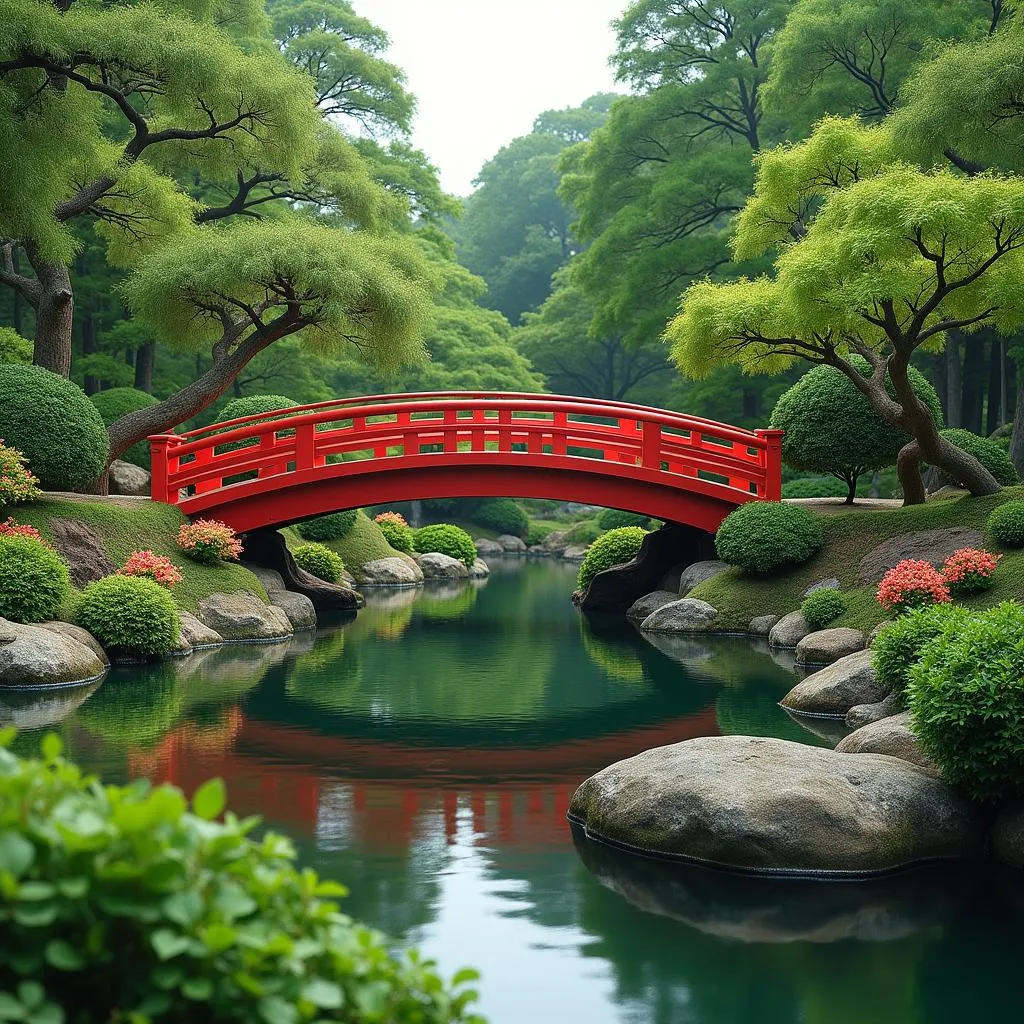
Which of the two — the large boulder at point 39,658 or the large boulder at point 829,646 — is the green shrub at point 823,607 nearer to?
the large boulder at point 829,646

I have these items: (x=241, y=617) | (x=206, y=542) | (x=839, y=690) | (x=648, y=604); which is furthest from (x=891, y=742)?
(x=648, y=604)

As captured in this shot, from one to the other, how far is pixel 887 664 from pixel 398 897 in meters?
4.95

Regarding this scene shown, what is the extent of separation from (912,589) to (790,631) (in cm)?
251

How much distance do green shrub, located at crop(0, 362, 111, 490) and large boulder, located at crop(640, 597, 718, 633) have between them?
789cm

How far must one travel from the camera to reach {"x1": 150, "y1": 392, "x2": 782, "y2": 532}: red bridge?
16.9 meters

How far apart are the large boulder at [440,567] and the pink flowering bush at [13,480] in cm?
1471

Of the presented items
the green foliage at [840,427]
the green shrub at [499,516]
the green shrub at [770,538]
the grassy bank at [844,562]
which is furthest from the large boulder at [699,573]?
the green shrub at [499,516]

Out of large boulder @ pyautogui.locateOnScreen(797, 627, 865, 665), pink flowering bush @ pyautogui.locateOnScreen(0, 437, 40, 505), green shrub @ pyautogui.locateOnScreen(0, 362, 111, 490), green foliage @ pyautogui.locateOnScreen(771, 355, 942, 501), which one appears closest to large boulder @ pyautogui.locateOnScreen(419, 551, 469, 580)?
green foliage @ pyautogui.locateOnScreen(771, 355, 942, 501)

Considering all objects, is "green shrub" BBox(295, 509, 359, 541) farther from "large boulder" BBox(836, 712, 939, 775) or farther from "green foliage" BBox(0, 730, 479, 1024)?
"green foliage" BBox(0, 730, 479, 1024)

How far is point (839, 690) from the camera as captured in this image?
33.2 feet

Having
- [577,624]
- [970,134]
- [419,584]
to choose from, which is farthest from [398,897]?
Answer: [419,584]

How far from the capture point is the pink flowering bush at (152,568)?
14109mm

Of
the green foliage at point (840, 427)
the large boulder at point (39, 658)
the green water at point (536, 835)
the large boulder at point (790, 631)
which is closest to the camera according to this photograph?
the green water at point (536, 835)

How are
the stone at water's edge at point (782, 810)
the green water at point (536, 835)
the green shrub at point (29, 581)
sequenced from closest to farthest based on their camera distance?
1. the green water at point (536, 835)
2. the stone at water's edge at point (782, 810)
3. the green shrub at point (29, 581)
